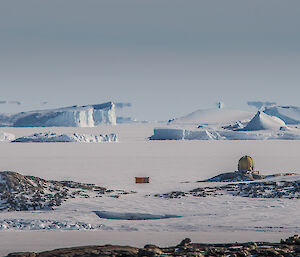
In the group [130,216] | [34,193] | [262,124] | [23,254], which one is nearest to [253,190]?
[130,216]

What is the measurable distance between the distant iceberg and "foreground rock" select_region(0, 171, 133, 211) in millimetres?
107130

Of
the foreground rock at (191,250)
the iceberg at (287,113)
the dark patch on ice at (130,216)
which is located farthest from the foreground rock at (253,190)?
the iceberg at (287,113)

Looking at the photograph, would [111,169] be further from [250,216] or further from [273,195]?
[250,216]

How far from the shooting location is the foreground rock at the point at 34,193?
21055 mm

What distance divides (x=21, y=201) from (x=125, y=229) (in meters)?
6.11

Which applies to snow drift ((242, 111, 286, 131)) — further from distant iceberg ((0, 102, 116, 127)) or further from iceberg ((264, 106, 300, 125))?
distant iceberg ((0, 102, 116, 127))

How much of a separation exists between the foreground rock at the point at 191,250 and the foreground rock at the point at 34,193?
8.21 m

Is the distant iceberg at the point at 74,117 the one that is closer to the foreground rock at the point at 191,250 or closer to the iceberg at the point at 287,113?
the iceberg at the point at 287,113

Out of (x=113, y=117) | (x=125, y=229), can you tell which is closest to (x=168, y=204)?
(x=125, y=229)

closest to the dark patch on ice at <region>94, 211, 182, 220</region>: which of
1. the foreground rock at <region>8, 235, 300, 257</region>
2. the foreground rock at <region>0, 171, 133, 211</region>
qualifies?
the foreground rock at <region>0, 171, 133, 211</region>

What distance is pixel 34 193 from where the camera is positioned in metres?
22.7

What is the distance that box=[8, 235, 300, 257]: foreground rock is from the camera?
40.5 ft

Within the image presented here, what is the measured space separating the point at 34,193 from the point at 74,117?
111 m

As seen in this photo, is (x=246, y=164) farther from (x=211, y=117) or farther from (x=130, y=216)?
(x=211, y=117)
